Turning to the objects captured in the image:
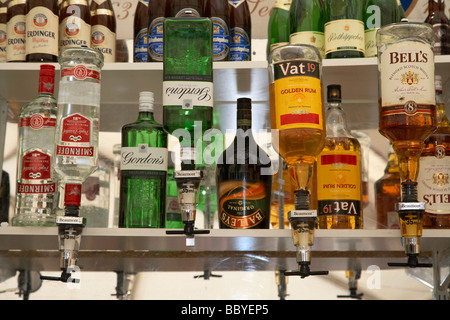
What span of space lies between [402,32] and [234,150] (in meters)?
0.50

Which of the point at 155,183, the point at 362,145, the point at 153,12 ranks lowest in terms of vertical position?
the point at 155,183

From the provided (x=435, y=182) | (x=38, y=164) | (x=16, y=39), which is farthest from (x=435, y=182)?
(x=16, y=39)

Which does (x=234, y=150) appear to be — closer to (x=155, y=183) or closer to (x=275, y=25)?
(x=155, y=183)

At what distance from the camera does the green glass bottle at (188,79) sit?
4.34 ft

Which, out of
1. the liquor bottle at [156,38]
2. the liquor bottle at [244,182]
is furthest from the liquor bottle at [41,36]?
the liquor bottle at [244,182]

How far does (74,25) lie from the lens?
61.6 inches

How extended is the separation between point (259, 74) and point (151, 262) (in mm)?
659

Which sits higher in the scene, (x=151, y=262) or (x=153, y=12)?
(x=153, y=12)

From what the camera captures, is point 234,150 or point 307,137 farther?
point 234,150

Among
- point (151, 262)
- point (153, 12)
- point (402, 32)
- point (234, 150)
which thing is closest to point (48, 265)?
point (151, 262)

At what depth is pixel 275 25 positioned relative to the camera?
1831 millimetres

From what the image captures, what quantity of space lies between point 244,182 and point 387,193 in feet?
1.55

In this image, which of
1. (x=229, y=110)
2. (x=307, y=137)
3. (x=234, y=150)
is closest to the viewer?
(x=307, y=137)

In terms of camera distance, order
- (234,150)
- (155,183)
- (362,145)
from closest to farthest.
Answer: (155,183), (234,150), (362,145)
